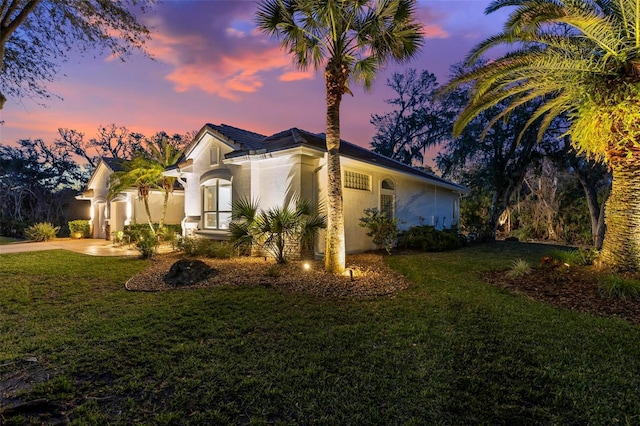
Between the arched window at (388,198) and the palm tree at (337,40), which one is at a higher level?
the palm tree at (337,40)

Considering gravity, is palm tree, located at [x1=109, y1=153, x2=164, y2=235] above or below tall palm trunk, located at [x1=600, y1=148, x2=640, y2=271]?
above

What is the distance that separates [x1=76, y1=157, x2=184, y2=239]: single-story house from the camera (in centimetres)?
1842

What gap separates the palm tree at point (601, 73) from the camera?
618cm

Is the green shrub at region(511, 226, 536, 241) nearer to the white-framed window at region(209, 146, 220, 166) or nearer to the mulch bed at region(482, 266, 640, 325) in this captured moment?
the mulch bed at region(482, 266, 640, 325)

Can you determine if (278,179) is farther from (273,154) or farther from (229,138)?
(229,138)

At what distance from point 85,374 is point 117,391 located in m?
0.66

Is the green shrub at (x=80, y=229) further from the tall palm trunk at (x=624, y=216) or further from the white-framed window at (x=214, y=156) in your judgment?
the tall palm trunk at (x=624, y=216)

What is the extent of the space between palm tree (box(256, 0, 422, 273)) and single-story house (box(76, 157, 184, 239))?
1472cm

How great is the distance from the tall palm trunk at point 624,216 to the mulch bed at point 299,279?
4.79 meters

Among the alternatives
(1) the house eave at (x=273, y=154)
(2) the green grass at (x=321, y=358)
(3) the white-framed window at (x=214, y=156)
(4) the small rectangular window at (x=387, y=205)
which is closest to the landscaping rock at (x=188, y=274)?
(2) the green grass at (x=321, y=358)

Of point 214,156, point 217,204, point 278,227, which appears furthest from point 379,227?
point 214,156

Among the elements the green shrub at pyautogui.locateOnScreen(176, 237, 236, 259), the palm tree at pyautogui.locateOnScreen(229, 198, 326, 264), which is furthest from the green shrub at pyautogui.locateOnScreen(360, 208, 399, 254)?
the green shrub at pyautogui.locateOnScreen(176, 237, 236, 259)

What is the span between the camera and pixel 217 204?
44.0 feet

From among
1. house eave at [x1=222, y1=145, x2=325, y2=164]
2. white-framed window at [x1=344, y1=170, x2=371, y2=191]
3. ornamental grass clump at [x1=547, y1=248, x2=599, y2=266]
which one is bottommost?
ornamental grass clump at [x1=547, y1=248, x2=599, y2=266]
